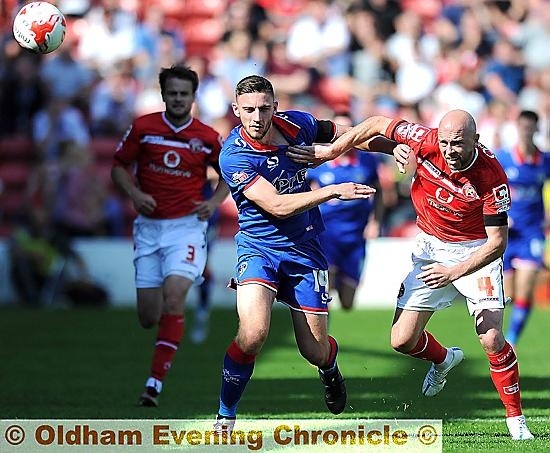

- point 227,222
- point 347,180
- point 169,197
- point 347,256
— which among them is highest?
point 169,197

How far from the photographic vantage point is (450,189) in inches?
310

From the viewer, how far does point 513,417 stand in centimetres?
771

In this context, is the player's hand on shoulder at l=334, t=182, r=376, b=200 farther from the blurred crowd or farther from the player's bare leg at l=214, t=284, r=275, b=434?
the blurred crowd

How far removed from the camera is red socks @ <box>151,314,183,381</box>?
31.1ft

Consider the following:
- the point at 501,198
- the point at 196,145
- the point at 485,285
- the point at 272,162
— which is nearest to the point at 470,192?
the point at 501,198

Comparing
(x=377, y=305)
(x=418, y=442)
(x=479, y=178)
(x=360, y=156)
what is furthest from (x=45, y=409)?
(x=377, y=305)

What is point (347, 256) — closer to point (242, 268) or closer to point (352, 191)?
point (242, 268)

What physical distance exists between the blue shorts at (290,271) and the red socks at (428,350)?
2.98ft

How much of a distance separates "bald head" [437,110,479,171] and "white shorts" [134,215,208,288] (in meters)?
2.94

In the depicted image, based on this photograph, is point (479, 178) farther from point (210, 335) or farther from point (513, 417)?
point (210, 335)

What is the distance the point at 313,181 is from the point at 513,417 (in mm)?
5171

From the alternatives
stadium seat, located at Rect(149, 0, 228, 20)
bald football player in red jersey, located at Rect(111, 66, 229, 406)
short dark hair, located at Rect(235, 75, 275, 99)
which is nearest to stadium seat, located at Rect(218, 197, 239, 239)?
stadium seat, located at Rect(149, 0, 228, 20)

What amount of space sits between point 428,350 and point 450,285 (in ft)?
1.90

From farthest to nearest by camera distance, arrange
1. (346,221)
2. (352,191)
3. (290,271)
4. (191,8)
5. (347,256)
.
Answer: (191,8)
(347,256)
(346,221)
(290,271)
(352,191)
